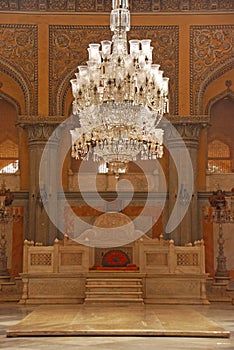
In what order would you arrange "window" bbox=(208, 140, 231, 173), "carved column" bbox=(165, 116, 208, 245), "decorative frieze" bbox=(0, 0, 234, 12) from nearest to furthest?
"carved column" bbox=(165, 116, 208, 245)
"decorative frieze" bbox=(0, 0, 234, 12)
"window" bbox=(208, 140, 231, 173)

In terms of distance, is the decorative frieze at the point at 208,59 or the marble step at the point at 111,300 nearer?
the marble step at the point at 111,300

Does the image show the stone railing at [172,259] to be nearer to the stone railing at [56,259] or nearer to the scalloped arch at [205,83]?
the stone railing at [56,259]

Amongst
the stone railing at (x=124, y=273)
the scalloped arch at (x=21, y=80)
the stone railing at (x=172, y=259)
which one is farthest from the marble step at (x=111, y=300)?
the scalloped arch at (x=21, y=80)

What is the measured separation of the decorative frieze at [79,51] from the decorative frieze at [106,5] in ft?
1.25

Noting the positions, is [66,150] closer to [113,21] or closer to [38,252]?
[38,252]

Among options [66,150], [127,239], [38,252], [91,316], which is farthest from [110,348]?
[66,150]

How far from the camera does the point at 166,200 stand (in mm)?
15562

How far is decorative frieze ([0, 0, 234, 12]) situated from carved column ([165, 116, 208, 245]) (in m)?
2.23

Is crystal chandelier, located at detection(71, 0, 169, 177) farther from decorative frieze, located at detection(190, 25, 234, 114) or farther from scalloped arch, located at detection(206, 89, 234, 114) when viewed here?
scalloped arch, located at detection(206, 89, 234, 114)

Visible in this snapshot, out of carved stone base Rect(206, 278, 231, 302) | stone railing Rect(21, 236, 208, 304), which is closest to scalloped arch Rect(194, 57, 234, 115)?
stone railing Rect(21, 236, 208, 304)

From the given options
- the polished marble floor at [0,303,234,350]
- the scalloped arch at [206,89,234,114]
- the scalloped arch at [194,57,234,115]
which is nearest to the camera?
the polished marble floor at [0,303,234,350]

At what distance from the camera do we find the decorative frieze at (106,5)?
617 inches

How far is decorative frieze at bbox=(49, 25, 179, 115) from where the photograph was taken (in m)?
15.6

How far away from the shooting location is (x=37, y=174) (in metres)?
15.5
